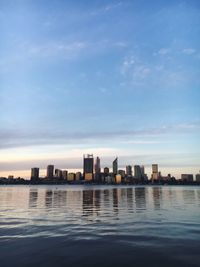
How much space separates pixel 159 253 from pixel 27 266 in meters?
8.99

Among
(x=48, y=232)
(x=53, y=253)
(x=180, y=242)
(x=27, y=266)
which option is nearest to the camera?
(x=27, y=266)

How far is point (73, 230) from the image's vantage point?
27.6m

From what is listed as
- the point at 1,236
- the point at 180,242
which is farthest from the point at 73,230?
the point at 180,242

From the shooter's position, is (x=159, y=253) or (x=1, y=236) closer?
(x=159, y=253)

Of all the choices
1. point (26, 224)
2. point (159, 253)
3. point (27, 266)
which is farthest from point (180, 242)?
point (26, 224)

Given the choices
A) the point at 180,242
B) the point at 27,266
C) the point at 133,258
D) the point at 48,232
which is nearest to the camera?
the point at 27,266

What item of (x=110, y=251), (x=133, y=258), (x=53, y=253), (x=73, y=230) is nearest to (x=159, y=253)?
(x=133, y=258)

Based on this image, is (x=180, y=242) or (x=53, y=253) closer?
(x=53, y=253)

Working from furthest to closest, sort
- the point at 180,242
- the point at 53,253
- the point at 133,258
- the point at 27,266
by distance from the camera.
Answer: the point at 180,242
the point at 53,253
the point at 133,258
the point at 27,266

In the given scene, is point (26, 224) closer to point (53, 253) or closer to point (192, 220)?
point (53, 253)

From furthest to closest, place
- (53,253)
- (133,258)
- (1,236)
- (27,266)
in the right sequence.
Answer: (1,236)
(53,253)
(133,258)
(27,266)

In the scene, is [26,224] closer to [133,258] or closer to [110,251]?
[110,251]

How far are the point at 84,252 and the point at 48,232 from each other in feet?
27.7

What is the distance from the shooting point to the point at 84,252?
19156 millimetres
